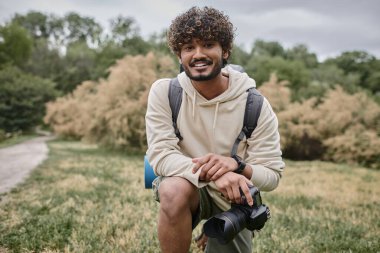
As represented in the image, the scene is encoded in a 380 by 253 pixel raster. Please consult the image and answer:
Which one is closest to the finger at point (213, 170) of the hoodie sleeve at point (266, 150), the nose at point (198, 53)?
the hoodie sleeve at point (266, 150)

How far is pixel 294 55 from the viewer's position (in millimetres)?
55594

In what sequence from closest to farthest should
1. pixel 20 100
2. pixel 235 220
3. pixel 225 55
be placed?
1. pixel 235 220
2. pixel 225 55
3. pixel 20 100

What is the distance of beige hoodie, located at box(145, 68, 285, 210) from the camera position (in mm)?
2584

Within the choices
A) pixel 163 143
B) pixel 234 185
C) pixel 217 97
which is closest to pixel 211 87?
pixel 217 97

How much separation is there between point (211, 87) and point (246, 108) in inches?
11.8

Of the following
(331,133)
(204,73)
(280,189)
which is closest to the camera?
(204,73)

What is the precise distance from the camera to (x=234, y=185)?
2.22 m

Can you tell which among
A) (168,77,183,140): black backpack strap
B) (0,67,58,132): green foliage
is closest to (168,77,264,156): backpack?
(168,77,183,140): black backpack strap

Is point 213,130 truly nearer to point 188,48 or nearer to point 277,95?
point 188,48

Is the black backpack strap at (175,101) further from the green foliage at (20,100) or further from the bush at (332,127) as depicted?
the green foliage at (20,100)

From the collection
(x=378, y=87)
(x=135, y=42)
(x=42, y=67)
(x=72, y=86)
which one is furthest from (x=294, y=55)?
(x=42, y=67)

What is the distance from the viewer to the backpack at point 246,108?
8.61ft

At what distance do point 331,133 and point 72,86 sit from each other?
121ft

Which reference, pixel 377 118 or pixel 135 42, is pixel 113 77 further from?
pixel 135 42
